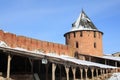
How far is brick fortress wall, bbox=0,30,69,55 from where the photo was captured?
120 feet

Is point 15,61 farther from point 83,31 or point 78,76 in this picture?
point 83,31

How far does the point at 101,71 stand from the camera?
38.6 meters

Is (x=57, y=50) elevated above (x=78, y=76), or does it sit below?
above

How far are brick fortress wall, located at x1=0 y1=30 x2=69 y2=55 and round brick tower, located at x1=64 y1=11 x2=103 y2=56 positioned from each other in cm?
389

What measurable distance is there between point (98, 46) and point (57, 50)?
350 inches

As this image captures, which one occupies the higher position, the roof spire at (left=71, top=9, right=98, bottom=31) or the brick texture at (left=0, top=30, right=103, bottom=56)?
the roof spire at (left=71, top=9, right=98, bottom=31)

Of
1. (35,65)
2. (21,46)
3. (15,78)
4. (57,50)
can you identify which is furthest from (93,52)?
(15,78)

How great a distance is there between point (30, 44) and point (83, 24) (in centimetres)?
1329

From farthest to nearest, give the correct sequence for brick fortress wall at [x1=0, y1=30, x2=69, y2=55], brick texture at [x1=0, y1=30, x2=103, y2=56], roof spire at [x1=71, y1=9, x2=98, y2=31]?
roof spire at [x1=71, y1=9, x2=98, y2=31] → brick texture at [x1=0, y1=30, x2=103, y2=56] → brick fortress wall at [x1=0, y1=30, x2=69, y2=55]

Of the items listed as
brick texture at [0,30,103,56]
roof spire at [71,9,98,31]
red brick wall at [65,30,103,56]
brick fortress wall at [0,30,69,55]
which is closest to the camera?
brick fortress wall at [0,30,69,55]

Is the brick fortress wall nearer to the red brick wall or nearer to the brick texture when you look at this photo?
the brick texture

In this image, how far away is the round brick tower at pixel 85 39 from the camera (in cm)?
4988

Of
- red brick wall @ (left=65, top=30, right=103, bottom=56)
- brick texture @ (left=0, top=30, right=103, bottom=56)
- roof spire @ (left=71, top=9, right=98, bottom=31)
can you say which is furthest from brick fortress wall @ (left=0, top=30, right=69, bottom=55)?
roof spire @ (left=71, top=9, right=98, bottom=31)

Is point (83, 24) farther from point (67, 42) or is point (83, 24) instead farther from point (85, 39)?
point (67, 42)
